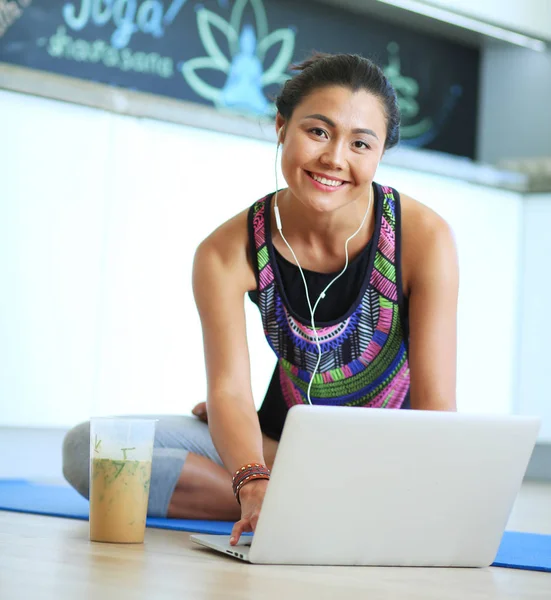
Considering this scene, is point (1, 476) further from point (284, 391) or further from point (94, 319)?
point (284, 391)

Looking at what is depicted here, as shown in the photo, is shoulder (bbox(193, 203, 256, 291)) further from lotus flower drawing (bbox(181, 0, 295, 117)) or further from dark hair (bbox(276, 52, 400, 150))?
lotus flower drawing (bbox(181, 0, 295, 117))

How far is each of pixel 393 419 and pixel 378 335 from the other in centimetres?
60

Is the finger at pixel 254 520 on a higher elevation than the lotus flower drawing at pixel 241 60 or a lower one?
lower

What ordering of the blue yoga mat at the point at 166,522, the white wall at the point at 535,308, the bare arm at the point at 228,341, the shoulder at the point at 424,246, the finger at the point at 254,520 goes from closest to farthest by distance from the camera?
the finger at the point at 254,520 < the blue yoga mat at the point at 166,522 < the bare arm at the point at 228,341 < the shoulder at the point at 424,246 < the white wall at the point at 535,308

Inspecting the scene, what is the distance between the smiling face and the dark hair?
0.01 m

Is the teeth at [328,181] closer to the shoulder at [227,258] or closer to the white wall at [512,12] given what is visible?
the shoulder at [227,258]

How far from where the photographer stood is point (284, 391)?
192 cm

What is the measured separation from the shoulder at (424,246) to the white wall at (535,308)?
1726mm

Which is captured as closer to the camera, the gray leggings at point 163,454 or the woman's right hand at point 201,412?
the gray leggings at point 163,454

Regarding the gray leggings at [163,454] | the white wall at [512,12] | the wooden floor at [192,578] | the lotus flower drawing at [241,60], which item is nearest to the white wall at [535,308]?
the white wall at [512,12]

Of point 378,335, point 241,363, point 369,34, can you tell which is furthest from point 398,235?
point 369,34

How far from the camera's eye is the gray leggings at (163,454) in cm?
179

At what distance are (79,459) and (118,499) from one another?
1.63 ft

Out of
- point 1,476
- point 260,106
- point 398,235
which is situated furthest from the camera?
point 260,106
